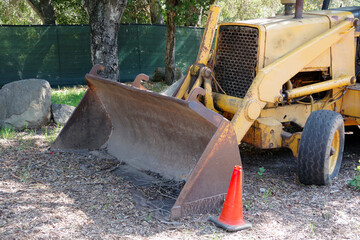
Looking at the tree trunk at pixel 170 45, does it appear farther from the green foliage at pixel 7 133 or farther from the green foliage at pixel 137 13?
the green foliage at pixel 7 133

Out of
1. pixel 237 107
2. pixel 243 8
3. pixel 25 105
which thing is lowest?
pixel 25 105

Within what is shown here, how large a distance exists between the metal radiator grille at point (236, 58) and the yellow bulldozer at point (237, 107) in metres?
0.01

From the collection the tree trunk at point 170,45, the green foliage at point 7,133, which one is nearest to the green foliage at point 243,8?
the tree trunk at point 170,45

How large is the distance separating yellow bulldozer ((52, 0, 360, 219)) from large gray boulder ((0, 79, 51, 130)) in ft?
5.98

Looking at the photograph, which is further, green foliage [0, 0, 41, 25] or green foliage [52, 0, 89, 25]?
green foliage [0, 0, 41, 25]

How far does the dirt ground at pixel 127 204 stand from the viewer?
381cm

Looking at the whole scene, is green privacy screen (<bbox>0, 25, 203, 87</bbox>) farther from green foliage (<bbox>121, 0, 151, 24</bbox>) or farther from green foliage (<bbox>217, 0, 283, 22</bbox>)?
green foliage (<bbox>217, 0, 283, 22</bbox>)

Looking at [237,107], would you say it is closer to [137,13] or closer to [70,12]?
[137,13]

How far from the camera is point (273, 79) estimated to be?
4.98 meters

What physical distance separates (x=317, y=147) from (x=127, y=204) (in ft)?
6.90

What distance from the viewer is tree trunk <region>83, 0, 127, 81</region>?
28.8 feet

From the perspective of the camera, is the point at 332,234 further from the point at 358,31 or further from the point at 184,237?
the point at 358,31

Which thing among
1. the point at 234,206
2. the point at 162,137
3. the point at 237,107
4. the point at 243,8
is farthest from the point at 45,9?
the point at 234,206

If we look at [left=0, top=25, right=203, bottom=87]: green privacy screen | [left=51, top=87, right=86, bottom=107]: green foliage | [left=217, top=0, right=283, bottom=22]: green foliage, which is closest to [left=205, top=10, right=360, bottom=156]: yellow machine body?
[left=51, top=87, right=86, bottom=107]: green foliage
